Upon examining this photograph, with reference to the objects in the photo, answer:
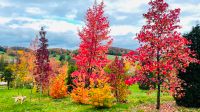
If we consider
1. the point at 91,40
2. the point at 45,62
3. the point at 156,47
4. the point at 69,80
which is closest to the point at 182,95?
the point at 156,47

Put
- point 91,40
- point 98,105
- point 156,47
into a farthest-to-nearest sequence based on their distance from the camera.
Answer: point 91,40
point 98,105
point 156,47

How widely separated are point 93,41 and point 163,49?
44.4ft

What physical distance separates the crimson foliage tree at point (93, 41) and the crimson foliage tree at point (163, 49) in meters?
11.1

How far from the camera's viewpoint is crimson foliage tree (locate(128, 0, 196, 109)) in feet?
109

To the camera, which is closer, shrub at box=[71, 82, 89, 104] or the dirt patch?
the dirt patch

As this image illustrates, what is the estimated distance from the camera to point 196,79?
3438cm

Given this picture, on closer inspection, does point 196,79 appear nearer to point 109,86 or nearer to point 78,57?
point 109,86

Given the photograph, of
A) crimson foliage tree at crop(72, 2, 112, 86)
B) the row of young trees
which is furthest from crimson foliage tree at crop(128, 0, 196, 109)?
crimson foliage tree at crop(72, 2, 112, 86)

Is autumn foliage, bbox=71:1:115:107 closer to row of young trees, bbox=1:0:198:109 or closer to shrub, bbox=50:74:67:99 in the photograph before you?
row of young trees, bbox=1:0:198:109

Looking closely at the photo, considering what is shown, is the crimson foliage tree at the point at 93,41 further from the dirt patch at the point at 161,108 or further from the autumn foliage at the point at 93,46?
the dirt patch at the point at 161,108

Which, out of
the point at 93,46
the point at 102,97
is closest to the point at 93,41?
the point at 93,46

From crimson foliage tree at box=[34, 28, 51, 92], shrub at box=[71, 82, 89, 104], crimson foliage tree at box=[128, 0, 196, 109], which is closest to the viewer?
crimson foliage tree at box=[128, 0, 196, 109]

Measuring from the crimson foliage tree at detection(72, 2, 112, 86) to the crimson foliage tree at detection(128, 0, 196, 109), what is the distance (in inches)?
438

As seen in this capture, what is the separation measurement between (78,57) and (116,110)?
12789 millimetres
